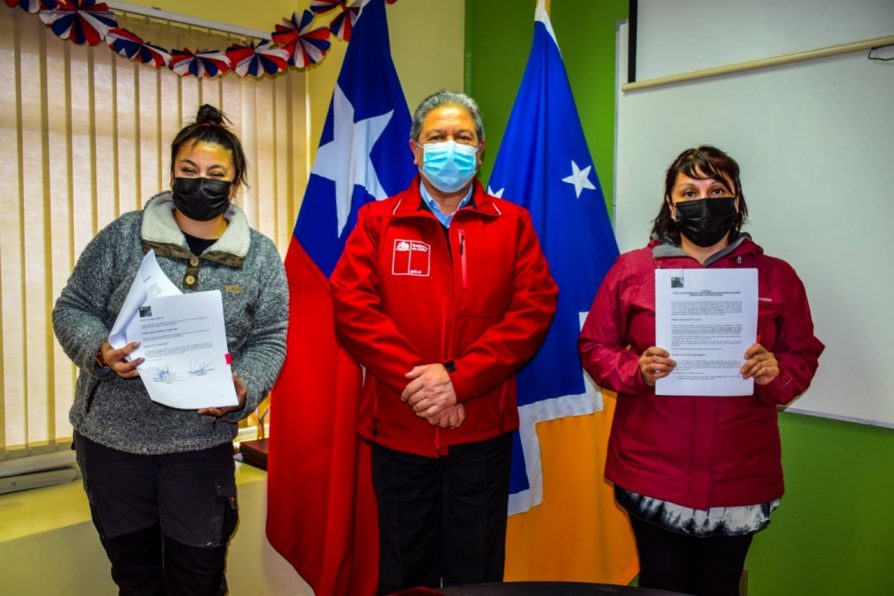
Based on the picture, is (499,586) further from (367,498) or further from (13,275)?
(13,275)

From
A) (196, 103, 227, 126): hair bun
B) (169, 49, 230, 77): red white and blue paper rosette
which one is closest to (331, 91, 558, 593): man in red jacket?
(196, 103, 227, 126): hair bun

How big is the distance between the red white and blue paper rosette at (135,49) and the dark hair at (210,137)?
0.68 m

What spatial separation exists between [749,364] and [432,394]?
28.3 inches

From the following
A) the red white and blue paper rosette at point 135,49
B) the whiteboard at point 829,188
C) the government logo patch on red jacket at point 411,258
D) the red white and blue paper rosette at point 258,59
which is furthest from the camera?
the red white and blue paper rosette at point 258,59

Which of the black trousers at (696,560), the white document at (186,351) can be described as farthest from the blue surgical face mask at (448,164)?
the black trousers at (696,560)

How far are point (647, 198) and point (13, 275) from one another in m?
2.24

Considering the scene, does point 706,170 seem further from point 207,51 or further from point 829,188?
point 207,51

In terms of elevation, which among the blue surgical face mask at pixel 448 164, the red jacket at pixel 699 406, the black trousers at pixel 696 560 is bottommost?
the black trousers at pixel 696 560

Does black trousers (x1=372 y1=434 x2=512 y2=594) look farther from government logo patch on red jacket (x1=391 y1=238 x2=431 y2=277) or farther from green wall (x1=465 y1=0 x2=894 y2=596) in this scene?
green wall (x1=465 y1=0 x2=894 y2=596)

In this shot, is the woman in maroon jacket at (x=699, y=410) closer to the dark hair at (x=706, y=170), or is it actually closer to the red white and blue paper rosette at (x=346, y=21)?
the dark hair at (x=706, y=170)

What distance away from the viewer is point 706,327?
1.49 metres

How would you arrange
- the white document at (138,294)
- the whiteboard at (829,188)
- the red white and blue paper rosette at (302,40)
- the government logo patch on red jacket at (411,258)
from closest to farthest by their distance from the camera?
1. the white document at (138,294)
2. the government logo patch on red jacket at (411,258)
3. the whiteboard at (829,188)
4. the red white and blue paper rosette at (302,40)

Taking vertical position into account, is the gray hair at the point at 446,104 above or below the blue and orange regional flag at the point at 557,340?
above

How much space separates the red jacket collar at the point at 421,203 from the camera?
5.55 ft
